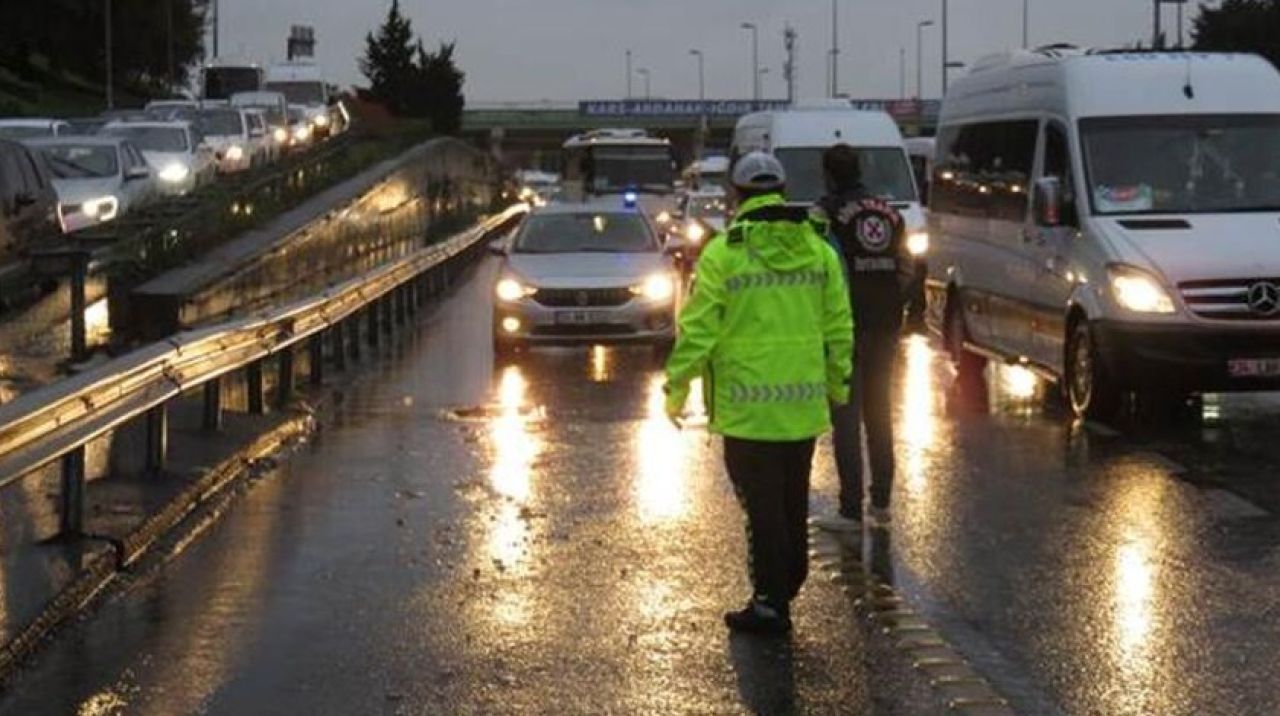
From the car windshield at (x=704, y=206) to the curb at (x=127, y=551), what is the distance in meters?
25.3

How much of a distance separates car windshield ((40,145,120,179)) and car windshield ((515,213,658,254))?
852 cm

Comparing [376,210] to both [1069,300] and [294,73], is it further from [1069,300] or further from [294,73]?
[294,73]

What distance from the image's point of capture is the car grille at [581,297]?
2022cm

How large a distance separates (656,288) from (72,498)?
449 inches

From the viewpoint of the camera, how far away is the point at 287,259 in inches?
885

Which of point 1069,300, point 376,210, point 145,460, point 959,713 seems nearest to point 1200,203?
point 1069,300

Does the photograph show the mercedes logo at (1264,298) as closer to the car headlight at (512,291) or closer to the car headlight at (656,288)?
the car headlight at (656,288)

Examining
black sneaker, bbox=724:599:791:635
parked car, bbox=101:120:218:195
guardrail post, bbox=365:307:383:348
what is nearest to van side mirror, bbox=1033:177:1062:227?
black sneaker, bbox=724:599:791:635

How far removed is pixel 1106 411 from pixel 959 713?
26.2ft

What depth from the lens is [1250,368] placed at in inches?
538

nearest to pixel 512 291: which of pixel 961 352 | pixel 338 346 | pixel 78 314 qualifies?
pixel 338 346

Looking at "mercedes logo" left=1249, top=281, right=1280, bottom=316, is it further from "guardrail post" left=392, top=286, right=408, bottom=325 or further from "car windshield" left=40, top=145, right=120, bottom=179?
"car windshield" left=40, top=145, right=120, bottom=179

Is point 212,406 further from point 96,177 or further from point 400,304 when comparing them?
point 96,177

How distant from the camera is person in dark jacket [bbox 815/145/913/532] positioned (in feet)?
33.8
